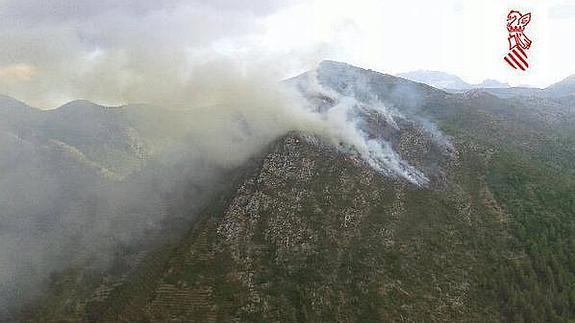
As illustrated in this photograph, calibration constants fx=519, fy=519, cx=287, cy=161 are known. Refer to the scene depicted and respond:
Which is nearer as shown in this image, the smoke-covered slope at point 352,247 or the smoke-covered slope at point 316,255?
the smoke-covered slope at point 316,255

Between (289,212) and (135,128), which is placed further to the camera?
(135,128)

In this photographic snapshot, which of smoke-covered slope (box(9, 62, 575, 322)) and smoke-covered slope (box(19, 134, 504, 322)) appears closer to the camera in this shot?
smoke-covered slope (box(19, 134, 504, 322))

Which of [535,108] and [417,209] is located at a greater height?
[417,209]

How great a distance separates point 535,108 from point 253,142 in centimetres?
13376

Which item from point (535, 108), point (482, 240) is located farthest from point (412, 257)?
point (535, 108)

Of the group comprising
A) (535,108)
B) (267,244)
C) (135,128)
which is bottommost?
(535,108)

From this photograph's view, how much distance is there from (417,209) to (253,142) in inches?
1406

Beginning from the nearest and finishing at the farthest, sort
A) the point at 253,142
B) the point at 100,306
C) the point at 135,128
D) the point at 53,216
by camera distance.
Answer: the point at 100,306
the point at 53,216
the point at 253,142
the point at 135,128

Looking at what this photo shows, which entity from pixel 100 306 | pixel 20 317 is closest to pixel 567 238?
pixel 100 306

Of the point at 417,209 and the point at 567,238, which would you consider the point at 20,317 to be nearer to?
the point at 417,209

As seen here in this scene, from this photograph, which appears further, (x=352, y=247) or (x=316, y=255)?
(x=352, y=247)

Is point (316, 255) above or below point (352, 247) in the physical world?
above

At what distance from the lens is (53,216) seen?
9575cm

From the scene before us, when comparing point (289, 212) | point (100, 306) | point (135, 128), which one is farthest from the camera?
point (135, 128)
